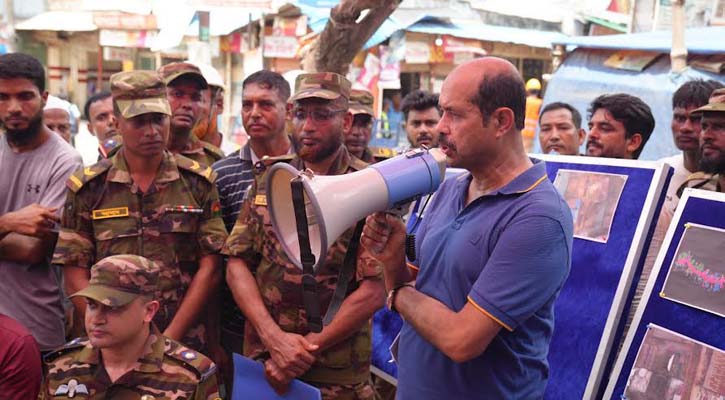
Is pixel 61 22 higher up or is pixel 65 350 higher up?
pixel 61 22

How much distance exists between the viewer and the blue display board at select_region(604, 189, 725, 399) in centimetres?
303

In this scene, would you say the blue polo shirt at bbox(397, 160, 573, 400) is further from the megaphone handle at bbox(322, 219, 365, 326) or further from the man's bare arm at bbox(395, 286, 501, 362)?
the megaphone handle at bbox(322, 219, 365, 326)

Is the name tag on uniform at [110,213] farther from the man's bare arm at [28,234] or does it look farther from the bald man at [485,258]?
the bald man at [485,258]

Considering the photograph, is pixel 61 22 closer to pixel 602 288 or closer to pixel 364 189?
pixel 602 288

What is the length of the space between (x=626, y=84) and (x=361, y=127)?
511cm

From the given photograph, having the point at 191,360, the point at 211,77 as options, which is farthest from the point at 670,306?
the point at 211,77

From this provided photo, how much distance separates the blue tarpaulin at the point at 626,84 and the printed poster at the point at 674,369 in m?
5.34

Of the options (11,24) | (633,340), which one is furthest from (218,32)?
(633,340)

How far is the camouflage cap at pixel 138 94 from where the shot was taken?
361 centimetres

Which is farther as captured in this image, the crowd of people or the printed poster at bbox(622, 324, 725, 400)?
the printed poster at bbox(622, 324, 725, 400)

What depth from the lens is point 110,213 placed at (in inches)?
140

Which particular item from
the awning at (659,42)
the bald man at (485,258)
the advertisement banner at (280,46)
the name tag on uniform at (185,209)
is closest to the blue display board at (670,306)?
the bald man at (485,258)

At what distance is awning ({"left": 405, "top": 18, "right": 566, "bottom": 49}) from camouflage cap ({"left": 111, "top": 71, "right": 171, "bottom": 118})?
13821 mm

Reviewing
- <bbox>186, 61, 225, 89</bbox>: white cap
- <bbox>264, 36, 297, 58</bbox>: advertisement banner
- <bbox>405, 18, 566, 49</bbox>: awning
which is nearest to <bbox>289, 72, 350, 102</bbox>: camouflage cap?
<bbox>186, 61, 225, 89</bbox>: white cap
